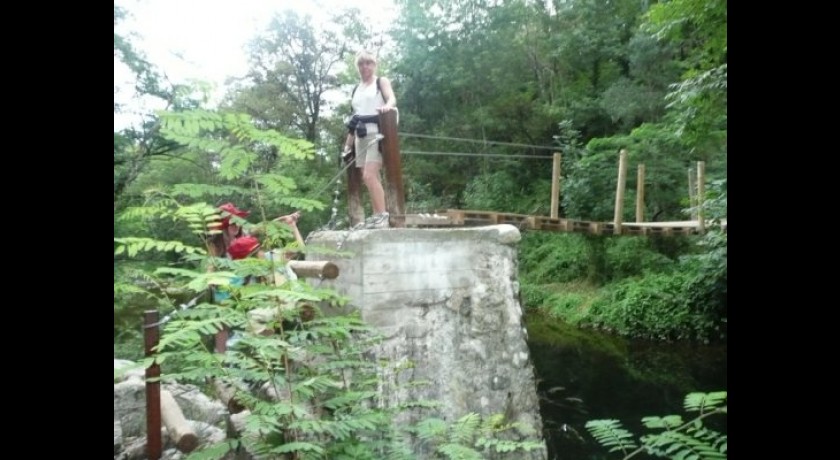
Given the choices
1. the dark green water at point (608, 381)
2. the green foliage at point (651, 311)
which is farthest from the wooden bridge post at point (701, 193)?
the dark green water at point (608, 381)

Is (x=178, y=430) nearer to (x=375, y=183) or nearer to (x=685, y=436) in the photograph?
(x=375, y=183)

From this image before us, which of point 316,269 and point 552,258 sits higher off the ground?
point 316,269

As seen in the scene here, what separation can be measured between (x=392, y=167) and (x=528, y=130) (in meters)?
8.38

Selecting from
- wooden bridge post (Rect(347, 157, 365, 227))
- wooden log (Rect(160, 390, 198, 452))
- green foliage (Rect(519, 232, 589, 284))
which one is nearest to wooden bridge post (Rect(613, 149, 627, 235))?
green foliage (Rect(519, 232, 589, 284))

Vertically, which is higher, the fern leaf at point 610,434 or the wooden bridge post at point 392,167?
the wooden bridge post at point 392,167

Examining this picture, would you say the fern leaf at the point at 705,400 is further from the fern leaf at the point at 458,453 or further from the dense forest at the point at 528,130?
the dense forest at the point at 528,130

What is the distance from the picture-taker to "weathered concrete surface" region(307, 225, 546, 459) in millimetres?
2143

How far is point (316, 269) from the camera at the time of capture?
→ 185 cm

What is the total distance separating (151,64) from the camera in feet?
16.9

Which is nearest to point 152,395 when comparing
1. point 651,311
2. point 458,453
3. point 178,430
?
point 178,430

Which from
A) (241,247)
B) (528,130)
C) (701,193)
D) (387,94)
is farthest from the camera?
(528,130)

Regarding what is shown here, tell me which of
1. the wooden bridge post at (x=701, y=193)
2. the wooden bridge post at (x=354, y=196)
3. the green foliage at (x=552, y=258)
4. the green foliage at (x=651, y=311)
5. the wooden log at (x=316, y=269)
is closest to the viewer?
the wooden log at (x=316, y=269)

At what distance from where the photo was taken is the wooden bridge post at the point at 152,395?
4.87 feet
